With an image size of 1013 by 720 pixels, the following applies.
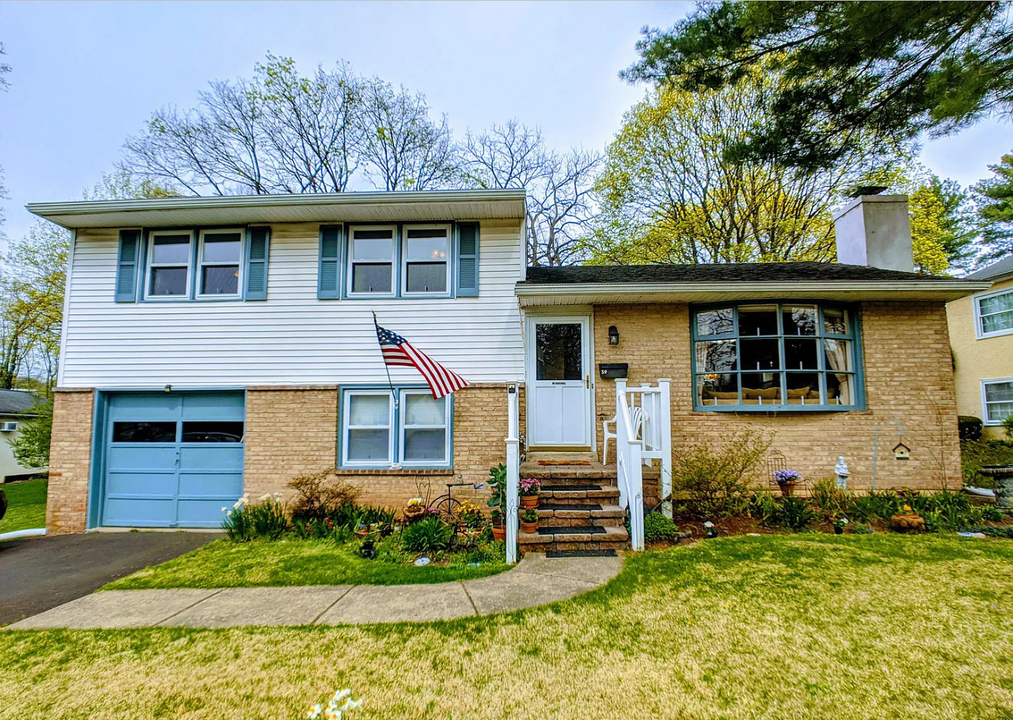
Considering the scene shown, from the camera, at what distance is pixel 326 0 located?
36.3 ft

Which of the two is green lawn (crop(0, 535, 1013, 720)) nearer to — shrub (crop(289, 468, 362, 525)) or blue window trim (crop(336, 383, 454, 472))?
shrub (crop(289, 468, 362, 525))

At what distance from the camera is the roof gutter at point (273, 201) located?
21.9ft

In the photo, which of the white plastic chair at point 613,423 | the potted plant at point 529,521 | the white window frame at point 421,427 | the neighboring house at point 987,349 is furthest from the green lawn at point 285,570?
the neighboring house at point 987,349

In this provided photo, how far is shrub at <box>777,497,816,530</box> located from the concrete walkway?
2853 millimetres

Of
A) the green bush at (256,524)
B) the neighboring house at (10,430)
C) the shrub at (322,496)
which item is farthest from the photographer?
the neighboring house at (10,430)

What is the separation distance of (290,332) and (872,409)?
9547 mm

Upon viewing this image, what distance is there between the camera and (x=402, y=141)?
1927 cm

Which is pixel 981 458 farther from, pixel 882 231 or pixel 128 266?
pixel 128 266

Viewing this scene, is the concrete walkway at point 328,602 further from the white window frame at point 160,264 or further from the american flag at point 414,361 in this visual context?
the white window frame at point 160,264

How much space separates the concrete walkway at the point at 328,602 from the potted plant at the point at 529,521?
0.56 metres

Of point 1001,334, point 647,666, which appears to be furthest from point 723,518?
point 1001,334

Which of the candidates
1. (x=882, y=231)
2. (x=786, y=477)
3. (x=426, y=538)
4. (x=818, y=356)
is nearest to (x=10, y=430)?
(x=426, y=538)

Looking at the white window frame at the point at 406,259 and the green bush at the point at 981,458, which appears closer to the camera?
the white window frame at the point at 406,259

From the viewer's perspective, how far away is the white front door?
7426 mm
